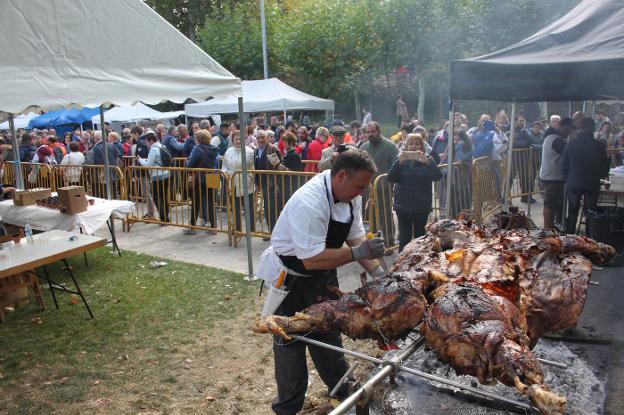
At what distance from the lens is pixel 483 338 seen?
268cm

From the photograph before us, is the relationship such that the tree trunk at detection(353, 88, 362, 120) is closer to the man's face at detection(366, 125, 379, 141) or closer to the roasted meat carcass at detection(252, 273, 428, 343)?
the man's face at detection(366, 125, 379, 141)

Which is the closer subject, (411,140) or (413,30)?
(411,140)

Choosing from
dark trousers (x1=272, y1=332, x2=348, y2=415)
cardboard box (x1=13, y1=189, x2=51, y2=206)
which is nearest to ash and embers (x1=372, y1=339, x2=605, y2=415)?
dark trousers (x1=272, y1=332, x2=348, y2=415)

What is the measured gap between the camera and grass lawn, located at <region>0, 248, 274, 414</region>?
4465 millimetres

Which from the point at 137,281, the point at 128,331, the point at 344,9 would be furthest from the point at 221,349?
the point at 344,9

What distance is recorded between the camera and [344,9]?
26281 millimetres

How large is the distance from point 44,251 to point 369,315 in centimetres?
431

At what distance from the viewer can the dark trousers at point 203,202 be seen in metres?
9.93

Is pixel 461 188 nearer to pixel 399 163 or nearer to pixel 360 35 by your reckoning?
pixel 399 163

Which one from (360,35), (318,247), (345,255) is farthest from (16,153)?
(360,35)

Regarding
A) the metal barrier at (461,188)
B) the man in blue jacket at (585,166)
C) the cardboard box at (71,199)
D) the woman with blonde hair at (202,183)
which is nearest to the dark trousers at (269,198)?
the woman with blonde hair at (202,183)

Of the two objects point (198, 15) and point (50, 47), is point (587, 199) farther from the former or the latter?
point (198, 15)

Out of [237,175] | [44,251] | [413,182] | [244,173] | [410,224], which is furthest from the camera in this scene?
[237,175]

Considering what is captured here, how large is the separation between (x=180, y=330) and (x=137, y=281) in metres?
1.98
